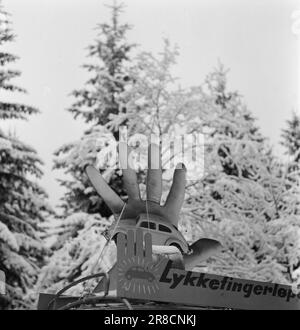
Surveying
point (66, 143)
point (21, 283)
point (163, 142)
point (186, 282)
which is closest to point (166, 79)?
point (163, 142)

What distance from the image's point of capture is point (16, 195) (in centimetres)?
784

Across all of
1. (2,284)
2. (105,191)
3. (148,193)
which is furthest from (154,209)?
(2,284)

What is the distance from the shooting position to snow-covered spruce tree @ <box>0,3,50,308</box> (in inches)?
294

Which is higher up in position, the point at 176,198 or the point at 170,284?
the point at 176,198

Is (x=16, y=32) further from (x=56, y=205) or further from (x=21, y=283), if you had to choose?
(x=21, y=283)

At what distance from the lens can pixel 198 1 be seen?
669 centimetres

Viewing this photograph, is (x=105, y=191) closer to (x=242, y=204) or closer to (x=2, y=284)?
(x=242, y=204)

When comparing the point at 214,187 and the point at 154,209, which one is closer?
the point at 154,209

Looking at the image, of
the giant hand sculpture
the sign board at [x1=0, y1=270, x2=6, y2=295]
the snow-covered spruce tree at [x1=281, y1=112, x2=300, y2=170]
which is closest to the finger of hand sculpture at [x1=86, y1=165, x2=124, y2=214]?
the giant hand sculpture

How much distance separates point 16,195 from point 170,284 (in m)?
4.56

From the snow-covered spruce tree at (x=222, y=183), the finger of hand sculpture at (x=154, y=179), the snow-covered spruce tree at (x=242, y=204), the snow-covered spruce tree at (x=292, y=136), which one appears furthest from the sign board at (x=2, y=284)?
the snow-covered spruce tree at (x=292, y=136)

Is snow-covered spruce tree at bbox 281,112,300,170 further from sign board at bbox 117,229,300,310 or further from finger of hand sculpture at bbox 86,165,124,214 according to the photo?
sign board at bbox 117,229,300,310

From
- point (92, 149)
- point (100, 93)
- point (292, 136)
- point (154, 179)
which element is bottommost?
point (154, 179)
